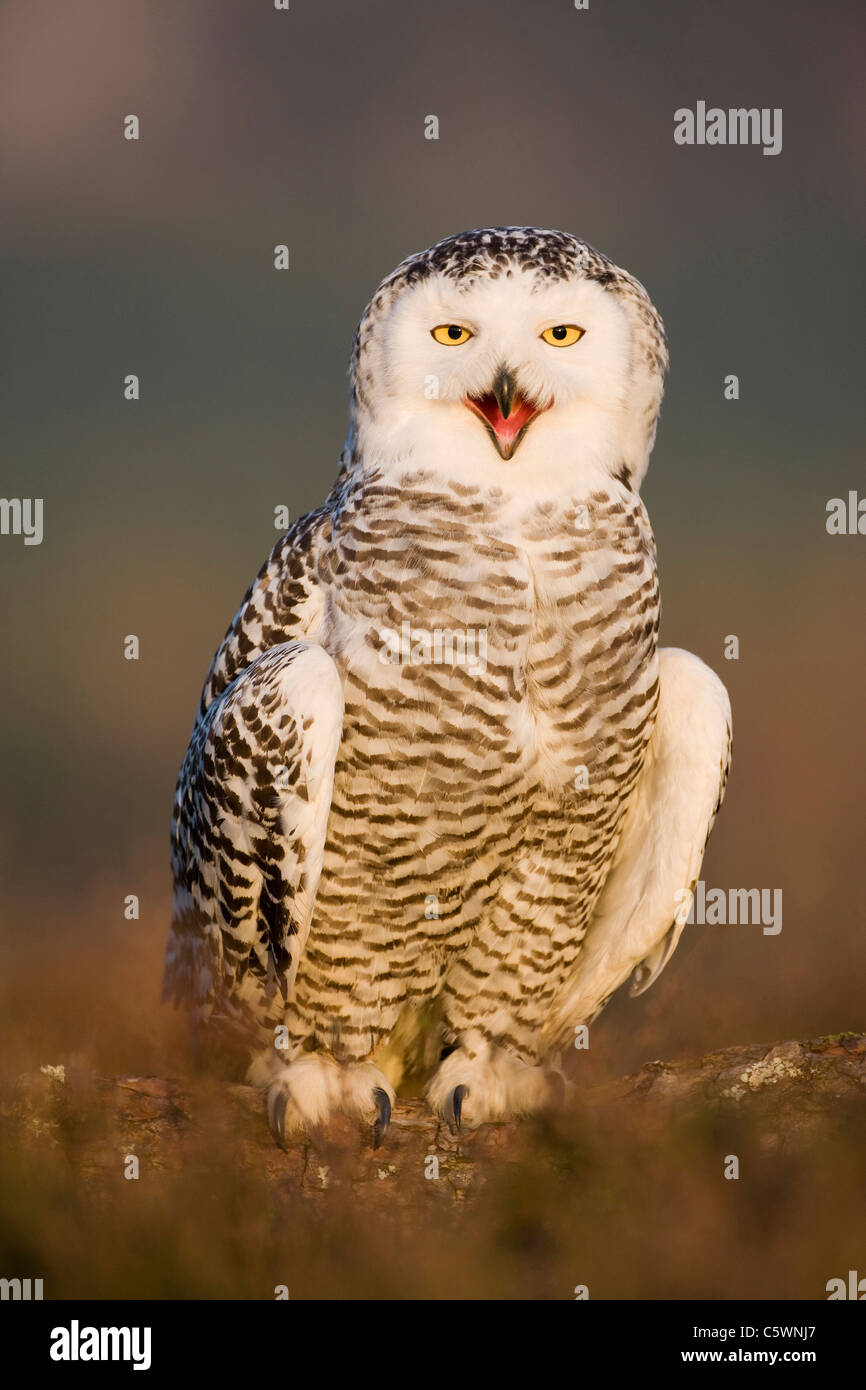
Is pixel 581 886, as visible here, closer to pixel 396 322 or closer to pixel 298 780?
pixel 298 780

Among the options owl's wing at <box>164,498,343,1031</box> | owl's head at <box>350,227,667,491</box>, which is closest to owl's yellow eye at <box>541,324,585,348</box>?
owl's head at <box>350,227,667,491</box>

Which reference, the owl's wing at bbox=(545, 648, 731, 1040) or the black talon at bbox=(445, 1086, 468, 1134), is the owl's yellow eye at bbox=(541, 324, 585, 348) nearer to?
the owl's wing at bbox=(545, 648, 731, 1040)

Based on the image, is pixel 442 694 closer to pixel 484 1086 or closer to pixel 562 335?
pixel 562 335

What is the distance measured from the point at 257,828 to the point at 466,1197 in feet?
2.52

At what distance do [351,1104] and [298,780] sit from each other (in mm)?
663

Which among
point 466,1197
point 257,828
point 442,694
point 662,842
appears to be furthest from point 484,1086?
point 442,694

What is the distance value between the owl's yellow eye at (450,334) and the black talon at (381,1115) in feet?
4.72

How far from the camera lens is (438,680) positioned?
2.76m

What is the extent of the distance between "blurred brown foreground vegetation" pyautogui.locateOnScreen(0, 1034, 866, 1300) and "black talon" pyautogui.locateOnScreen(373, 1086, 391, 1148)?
2.8 inches

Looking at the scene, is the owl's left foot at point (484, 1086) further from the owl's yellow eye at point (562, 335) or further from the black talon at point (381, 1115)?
the owl's yellow eye at point (562, 335)

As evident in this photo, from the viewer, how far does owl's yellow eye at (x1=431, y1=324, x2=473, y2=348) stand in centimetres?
282

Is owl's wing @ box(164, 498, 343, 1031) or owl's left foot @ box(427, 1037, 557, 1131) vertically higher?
owl's wing @ box(164, 498, 343, 1031)

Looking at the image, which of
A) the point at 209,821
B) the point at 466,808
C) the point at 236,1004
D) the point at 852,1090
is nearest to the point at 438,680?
the point at 466,808

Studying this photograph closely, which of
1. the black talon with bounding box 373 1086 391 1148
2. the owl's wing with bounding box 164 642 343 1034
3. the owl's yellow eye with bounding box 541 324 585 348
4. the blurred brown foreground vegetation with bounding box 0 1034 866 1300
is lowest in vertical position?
the blurred brown foreground vegetation with bounding box 0 1034 866 1300
